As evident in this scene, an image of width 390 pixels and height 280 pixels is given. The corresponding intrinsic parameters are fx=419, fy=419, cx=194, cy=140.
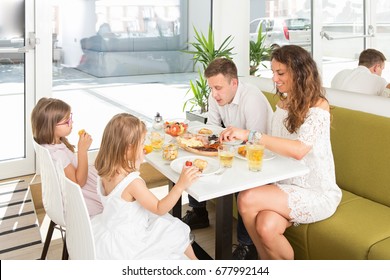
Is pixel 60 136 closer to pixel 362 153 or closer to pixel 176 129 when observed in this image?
pixel 176 129

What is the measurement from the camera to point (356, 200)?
2.21 metres

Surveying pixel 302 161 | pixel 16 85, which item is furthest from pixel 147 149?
pixel 16 85

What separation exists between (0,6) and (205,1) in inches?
72.0

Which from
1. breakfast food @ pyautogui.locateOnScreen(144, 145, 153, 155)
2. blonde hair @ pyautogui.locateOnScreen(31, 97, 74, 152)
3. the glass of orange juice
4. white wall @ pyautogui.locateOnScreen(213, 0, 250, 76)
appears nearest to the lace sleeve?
the glass of orange juice

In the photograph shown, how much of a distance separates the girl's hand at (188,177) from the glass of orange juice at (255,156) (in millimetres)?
271

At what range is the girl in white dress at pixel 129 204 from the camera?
154 cm

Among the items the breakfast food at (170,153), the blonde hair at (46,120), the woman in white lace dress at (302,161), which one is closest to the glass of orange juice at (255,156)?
the woman in white lace dress at (302,161)

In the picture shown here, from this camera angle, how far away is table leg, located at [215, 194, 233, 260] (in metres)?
1.87

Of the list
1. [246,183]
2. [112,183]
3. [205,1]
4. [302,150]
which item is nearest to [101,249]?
[112,183]

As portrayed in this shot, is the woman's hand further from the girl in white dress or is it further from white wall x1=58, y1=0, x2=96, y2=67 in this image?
white wall x1=58, y1=0, x2=96, y2=67

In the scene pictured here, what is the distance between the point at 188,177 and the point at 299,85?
0.73 m

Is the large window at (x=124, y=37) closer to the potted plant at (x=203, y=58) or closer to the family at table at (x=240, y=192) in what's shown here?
the potted plant at (x=203, y=58)

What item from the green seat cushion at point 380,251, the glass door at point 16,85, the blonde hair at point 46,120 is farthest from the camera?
the glass door at point 16,85

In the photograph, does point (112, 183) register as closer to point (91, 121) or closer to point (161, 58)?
point (91, 121)
